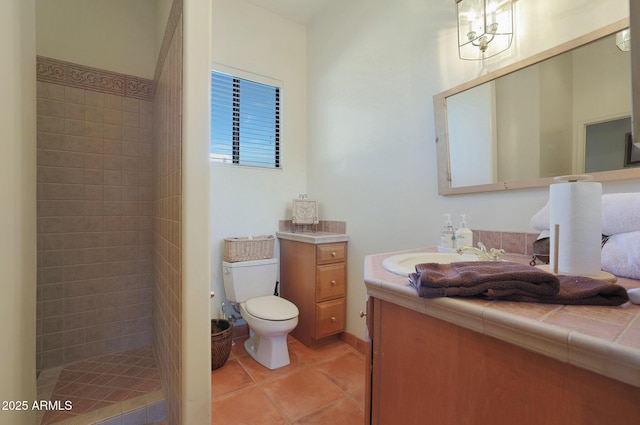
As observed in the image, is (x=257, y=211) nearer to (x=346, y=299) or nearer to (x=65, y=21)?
(x=346, y=299)

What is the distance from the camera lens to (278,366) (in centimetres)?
192

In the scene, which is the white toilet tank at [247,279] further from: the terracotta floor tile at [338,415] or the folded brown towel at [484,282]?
the folded brown towel at [484,282]

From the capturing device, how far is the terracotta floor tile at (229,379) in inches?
66.7

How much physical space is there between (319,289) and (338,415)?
828 millimetres

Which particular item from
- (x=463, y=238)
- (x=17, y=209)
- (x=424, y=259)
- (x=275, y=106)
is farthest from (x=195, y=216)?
(x=275, y=106)

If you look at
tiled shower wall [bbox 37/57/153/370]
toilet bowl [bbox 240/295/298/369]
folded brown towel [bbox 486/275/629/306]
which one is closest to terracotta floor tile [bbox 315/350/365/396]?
toilet bowl [bbox 240/295/298/369]

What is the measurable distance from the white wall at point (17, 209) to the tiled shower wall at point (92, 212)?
68 centimetres

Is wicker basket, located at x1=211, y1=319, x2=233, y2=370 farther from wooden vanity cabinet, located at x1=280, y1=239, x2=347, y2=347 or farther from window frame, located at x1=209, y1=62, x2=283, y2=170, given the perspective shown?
window frame, located at x1=209, y1=62, x2=283, y2=170

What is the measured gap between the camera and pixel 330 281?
219 centimetres

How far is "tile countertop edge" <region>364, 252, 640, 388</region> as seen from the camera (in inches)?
15.9

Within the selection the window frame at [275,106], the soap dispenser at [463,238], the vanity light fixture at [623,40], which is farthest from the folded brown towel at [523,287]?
the window frame at [275,106]

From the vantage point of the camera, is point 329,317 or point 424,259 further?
point 329,317

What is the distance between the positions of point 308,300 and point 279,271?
1.62ft

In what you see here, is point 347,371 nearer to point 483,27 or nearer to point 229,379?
point 229,379
